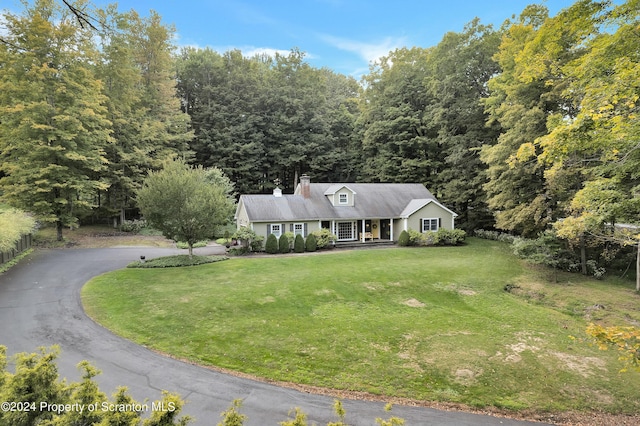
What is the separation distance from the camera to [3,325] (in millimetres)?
9969

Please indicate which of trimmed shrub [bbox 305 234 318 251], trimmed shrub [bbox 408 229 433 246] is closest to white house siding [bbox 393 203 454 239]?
trimmed shrub [bbox 408 229 433 246]

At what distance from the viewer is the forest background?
828 centimetres

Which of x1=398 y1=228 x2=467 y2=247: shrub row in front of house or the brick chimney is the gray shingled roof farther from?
x1=398 y1=228 x2=467 y2=247: shrub row in front of house

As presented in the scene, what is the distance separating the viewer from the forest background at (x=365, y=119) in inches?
326

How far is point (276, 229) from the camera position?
24.7 meters

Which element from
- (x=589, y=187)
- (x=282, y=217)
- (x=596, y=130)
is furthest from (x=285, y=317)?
(x=282, y=217)

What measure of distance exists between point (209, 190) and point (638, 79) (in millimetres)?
18013

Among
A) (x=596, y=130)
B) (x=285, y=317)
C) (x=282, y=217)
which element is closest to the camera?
(x=596, y=130)

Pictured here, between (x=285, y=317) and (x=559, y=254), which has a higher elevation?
(x=559, y=254)

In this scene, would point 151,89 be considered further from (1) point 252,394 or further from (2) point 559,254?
(2) point 559,254

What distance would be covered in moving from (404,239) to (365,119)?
64.0ft

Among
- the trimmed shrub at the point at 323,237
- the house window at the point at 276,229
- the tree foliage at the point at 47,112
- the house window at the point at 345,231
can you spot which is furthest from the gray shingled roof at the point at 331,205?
the tree foliage at the point at 47,112

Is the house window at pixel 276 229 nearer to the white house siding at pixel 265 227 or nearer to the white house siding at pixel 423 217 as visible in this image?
the white house siding at pixel 265 227

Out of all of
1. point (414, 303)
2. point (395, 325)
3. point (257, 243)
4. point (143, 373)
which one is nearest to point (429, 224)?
point (257, 243)
